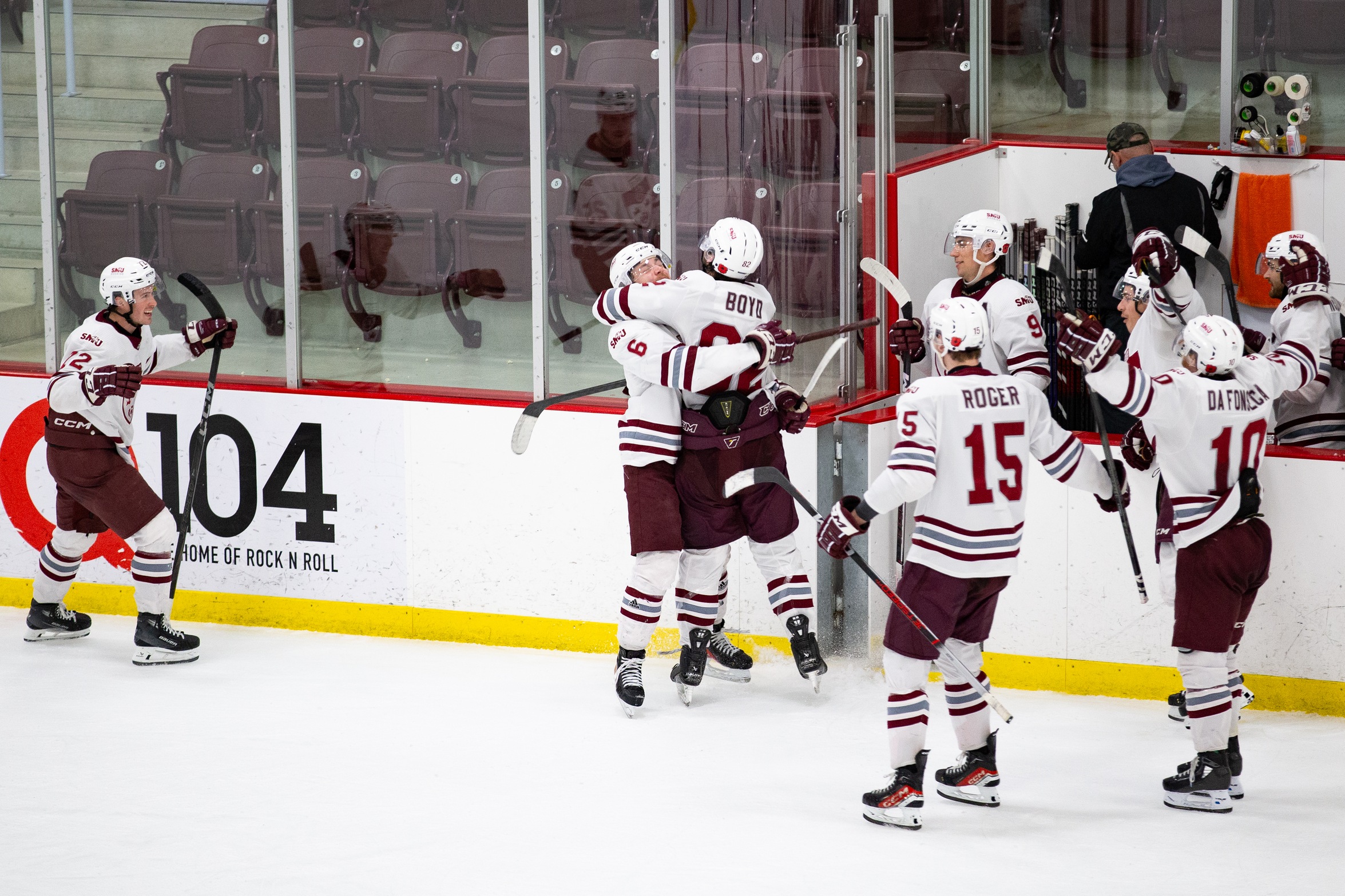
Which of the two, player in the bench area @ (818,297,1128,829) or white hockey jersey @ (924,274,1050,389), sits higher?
white hockey jersey @ (924,274,1050,389)

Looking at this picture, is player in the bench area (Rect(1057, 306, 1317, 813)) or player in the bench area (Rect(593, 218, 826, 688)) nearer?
player in the bench area (Rect(1057, 306, 1317, 813))

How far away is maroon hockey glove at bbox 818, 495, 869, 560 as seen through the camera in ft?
12.7

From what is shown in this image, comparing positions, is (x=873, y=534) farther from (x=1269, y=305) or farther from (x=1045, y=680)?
(x=1269, y=305)

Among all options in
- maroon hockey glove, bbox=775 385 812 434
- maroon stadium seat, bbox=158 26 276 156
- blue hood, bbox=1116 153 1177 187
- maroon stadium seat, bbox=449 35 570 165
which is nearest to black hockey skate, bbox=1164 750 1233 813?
maroon hockey glove, bbox=775 385 812 434

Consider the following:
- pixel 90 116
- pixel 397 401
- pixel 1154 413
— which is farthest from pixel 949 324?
pixel 90 116

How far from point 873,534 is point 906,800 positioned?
4.34ft

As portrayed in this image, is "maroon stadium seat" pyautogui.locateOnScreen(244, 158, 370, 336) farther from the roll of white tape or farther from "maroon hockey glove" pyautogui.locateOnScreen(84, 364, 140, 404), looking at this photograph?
the roll of white tape

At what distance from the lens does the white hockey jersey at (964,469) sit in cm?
381

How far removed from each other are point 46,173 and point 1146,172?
3821 mm

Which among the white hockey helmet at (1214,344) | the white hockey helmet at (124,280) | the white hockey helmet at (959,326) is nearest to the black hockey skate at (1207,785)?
the white hockey helmet at (1214,344)

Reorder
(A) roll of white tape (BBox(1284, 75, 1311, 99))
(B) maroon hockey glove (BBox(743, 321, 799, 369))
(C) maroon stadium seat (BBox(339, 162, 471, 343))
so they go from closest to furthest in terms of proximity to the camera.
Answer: (B) maroon hockey glove (BBox(743, 321, 799, 369))
(C) maroon stadium seat (BBox(339, 162, 471, 343))
(A) roll of white tape (BBox(1284, 75, 1311, 99))

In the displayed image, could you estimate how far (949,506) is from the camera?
384 cm

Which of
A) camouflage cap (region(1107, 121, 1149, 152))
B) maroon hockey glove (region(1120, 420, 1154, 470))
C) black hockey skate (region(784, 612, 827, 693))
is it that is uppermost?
camouflage cap (region(1107, 121, 1149, 152))

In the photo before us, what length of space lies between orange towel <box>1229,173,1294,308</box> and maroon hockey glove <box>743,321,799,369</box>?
2.19 metres
